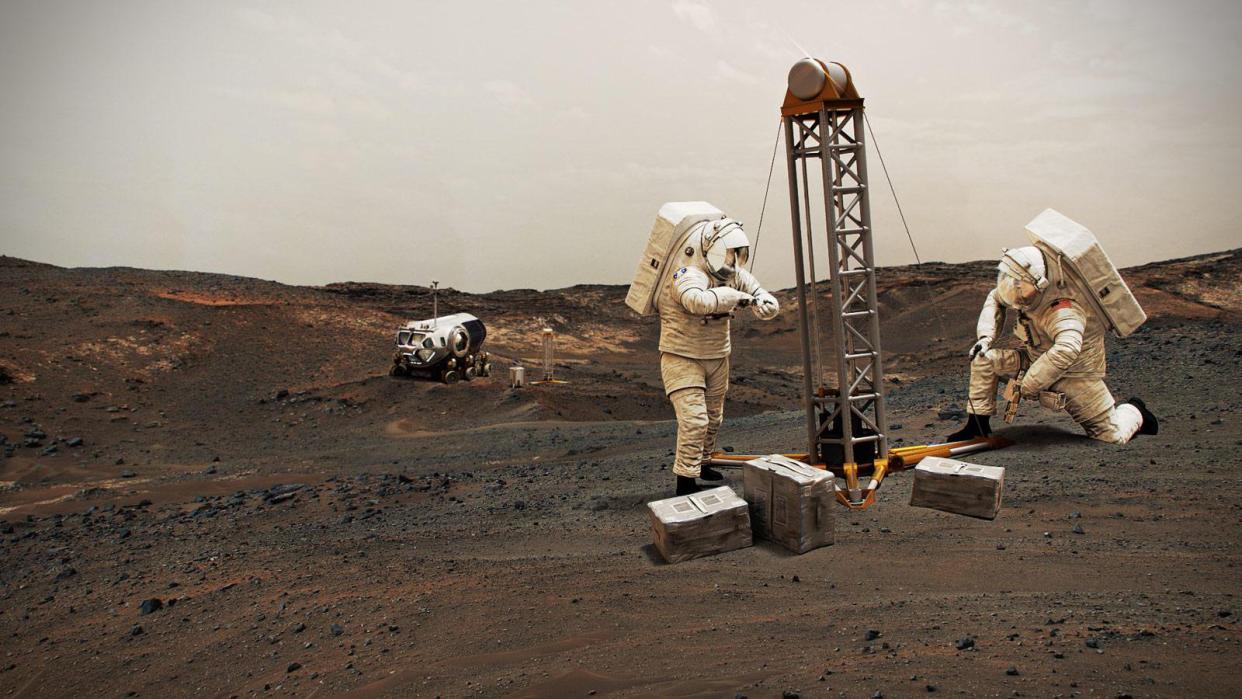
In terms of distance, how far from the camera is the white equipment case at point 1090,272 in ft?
24.8

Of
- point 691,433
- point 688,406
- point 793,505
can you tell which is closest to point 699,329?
point 688,406

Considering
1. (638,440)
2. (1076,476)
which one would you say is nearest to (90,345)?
(638,440)

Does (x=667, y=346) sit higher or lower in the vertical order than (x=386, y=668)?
higher

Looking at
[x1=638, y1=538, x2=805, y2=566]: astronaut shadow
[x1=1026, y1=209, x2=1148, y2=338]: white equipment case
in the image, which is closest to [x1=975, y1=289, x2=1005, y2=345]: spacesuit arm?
[x1=1026, y1=209, x2=1148, y2=338]: white equipment case

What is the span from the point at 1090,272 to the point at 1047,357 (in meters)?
0.94

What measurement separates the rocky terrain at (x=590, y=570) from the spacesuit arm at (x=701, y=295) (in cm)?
197

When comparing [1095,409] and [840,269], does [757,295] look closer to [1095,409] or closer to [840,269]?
[840,269]

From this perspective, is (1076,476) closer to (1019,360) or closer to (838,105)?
(1019,360)

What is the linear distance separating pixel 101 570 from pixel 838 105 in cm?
762

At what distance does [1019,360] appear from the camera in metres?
8.22

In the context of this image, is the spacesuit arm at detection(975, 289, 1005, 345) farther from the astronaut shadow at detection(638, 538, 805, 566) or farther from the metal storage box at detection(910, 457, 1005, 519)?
the astronaut shadow at detection(638, 538, 805, 566)

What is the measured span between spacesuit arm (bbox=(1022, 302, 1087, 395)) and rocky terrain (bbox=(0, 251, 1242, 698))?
77cm

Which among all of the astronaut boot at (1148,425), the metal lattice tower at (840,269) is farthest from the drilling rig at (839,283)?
the astronaut boot at (1148,425)

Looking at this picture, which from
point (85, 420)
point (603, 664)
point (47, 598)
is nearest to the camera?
point (603, 664)
